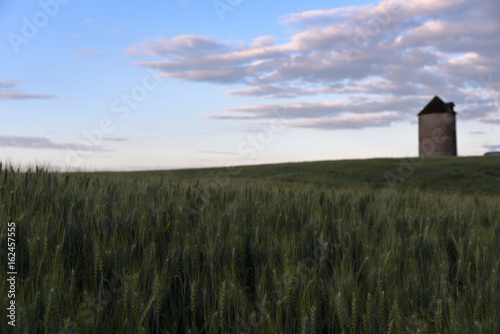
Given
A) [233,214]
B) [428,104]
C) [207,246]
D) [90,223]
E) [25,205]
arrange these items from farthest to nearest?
[428,104] < [233,214] < [25,205] < [90,223] < [207,246]

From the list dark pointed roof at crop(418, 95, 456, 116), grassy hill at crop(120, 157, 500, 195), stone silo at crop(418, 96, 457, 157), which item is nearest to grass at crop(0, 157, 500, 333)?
grassy hill at crop(120, 157, 500, 195)

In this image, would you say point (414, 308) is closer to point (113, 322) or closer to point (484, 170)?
point (113, 322)

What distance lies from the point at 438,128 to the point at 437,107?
2.85 meters

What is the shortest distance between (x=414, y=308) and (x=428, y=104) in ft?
173

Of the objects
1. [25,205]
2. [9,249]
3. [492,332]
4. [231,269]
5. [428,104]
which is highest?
[428,104]

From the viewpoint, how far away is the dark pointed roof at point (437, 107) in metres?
46.8

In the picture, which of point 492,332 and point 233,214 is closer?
point 492,332

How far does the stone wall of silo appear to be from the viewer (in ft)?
152

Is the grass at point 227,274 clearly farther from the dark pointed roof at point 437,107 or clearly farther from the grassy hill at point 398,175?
the dark pointed roof at point 437,107

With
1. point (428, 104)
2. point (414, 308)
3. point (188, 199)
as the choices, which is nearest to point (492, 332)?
point (414, 308)

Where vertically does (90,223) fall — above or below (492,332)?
above

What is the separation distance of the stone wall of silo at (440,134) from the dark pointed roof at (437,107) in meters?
0.42

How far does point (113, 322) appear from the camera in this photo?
1591 millimetres

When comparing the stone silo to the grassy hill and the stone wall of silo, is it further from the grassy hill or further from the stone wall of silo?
the grassy hill
